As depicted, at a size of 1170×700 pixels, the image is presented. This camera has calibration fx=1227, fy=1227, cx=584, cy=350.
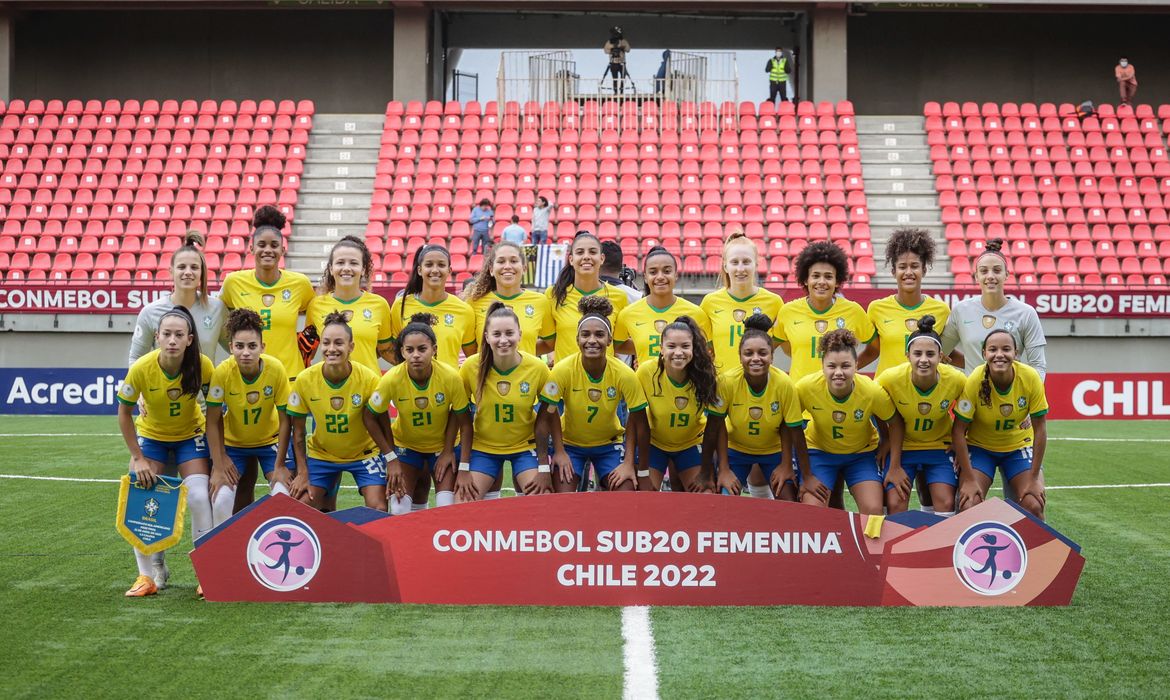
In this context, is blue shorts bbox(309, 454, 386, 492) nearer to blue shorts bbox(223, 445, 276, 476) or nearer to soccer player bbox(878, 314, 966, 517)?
blue shorts bbox(223, 445, 276, 476)

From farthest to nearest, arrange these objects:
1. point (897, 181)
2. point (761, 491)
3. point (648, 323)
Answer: point (897, 181)
point (648, 323)
point (761, 491)

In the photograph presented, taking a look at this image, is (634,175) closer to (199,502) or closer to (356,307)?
(356,307)

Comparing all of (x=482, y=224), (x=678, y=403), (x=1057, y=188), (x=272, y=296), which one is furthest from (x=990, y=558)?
(x=1057, y=188)

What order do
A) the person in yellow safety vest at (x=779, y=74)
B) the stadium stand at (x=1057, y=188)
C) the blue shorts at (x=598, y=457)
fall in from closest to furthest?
the blue shorts at (x=598, y=457)
the stadium stand at (x=1057, y=188)
the person in yellow safety vest at (x=779, y=74)

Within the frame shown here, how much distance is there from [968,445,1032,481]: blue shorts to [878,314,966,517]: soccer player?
0.15 meters

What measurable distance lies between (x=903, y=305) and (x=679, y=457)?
1.73 metres

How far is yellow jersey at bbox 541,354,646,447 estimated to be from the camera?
6586 mm

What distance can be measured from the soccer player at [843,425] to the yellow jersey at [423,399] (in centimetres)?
187

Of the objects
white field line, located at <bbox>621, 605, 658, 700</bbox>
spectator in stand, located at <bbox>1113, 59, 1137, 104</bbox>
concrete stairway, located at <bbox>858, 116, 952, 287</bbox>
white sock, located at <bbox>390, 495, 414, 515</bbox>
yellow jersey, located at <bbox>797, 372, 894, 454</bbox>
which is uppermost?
spectator in stand, located at <bbox>1113, 59, 1137, 104</bbox>

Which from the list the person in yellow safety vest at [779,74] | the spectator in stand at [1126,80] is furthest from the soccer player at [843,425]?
the spectator in stand at [1126,80]

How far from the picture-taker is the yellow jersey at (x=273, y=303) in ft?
24.0

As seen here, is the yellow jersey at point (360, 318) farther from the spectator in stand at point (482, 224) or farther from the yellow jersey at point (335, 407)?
the spectator in stand at point (482, 224)

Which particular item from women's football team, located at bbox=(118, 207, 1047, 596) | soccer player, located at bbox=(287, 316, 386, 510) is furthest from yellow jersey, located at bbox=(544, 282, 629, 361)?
soccer player, located at bbox=(287, 316, 386, 510)

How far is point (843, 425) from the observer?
262 inches
